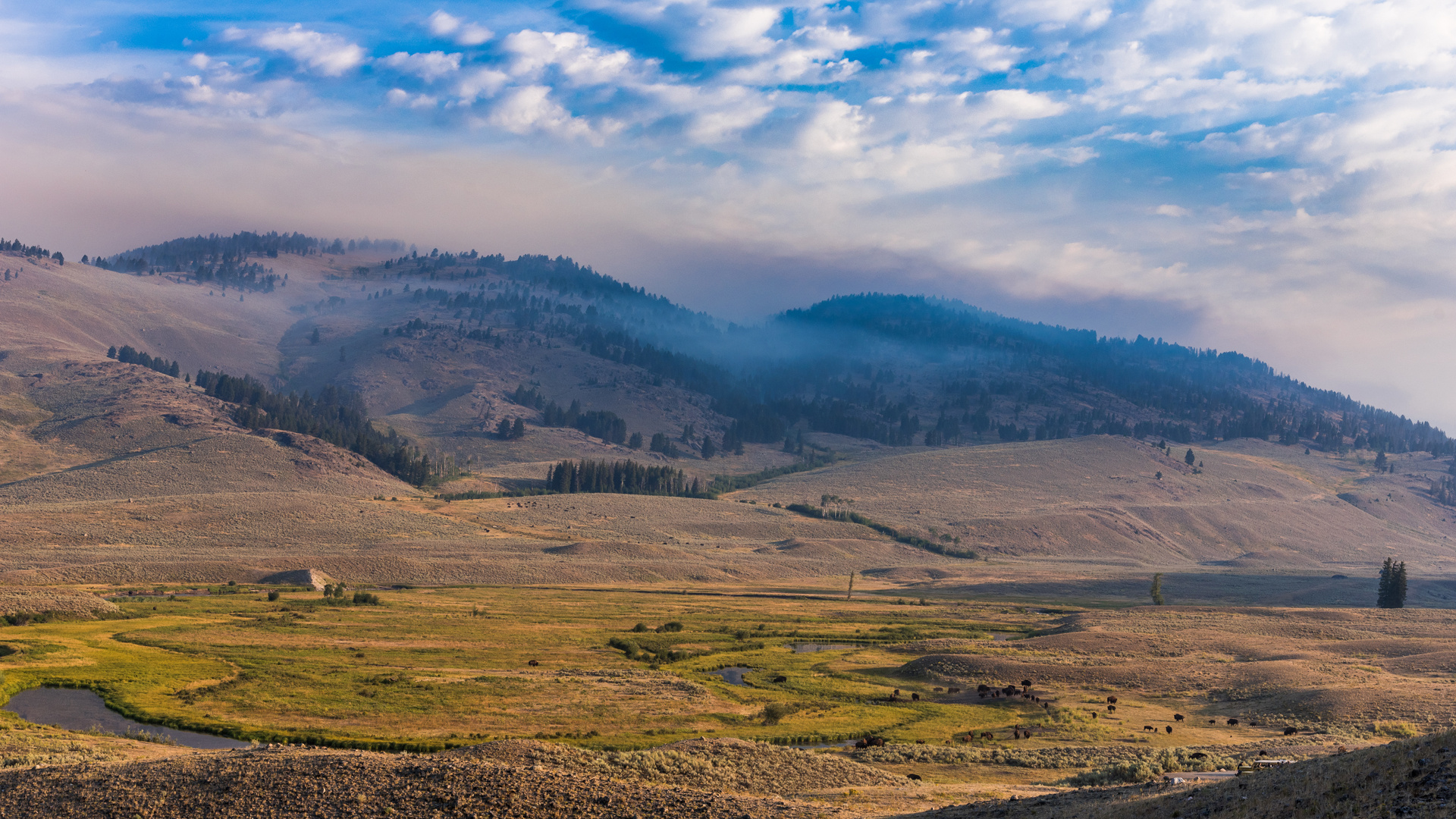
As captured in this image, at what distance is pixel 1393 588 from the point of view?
117875 millimetres

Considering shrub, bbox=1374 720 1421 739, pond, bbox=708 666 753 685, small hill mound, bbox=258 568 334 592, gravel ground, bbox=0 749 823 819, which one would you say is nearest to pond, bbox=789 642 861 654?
pond, bbox=708 666 753 685

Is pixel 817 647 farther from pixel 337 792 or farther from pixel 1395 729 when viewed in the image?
pixel 337 792

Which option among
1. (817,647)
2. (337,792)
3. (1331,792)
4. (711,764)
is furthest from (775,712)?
(1331,792)

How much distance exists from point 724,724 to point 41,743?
30.7 metres

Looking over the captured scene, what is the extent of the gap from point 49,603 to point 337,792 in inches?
2922

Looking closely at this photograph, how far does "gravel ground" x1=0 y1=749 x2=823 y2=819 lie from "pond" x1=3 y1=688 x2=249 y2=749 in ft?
55.9

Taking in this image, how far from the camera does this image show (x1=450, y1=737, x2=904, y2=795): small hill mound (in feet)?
107

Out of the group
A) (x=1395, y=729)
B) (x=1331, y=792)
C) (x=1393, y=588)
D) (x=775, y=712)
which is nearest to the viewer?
(x=1331, y=792)

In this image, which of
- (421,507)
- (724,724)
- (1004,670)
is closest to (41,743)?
(724,724)

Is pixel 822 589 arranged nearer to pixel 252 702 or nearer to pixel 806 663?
pixel 806 663

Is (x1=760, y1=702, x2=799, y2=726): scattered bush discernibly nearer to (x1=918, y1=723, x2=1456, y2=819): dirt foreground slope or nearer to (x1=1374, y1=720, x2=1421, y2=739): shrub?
(x1=918, y1=723, x2=1456, y2=819): dirt foreground slope

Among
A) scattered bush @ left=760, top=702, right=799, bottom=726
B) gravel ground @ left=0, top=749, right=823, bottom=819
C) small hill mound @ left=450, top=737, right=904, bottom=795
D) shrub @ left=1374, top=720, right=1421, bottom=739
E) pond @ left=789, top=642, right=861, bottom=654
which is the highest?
gravel ground @ left=0, top=749, right=823, bottom=819

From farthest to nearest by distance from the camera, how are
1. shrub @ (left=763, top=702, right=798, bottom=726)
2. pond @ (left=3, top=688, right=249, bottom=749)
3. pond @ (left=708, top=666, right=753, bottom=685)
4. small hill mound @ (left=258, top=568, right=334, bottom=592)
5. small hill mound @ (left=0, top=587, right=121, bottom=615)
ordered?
small hill mound @ (left=258, top=568, right=334, bottom=592) → small hill mound @ (left=0, top=587, right=121, bottom=615) → pond @ (left=708, top=666, right=753, bottom=685) → shrub @ (left=763, top=702, right=798, bottom=726) → pond @ (left=3, top=688, right=249, bottom=749)

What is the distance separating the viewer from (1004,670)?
228ft
